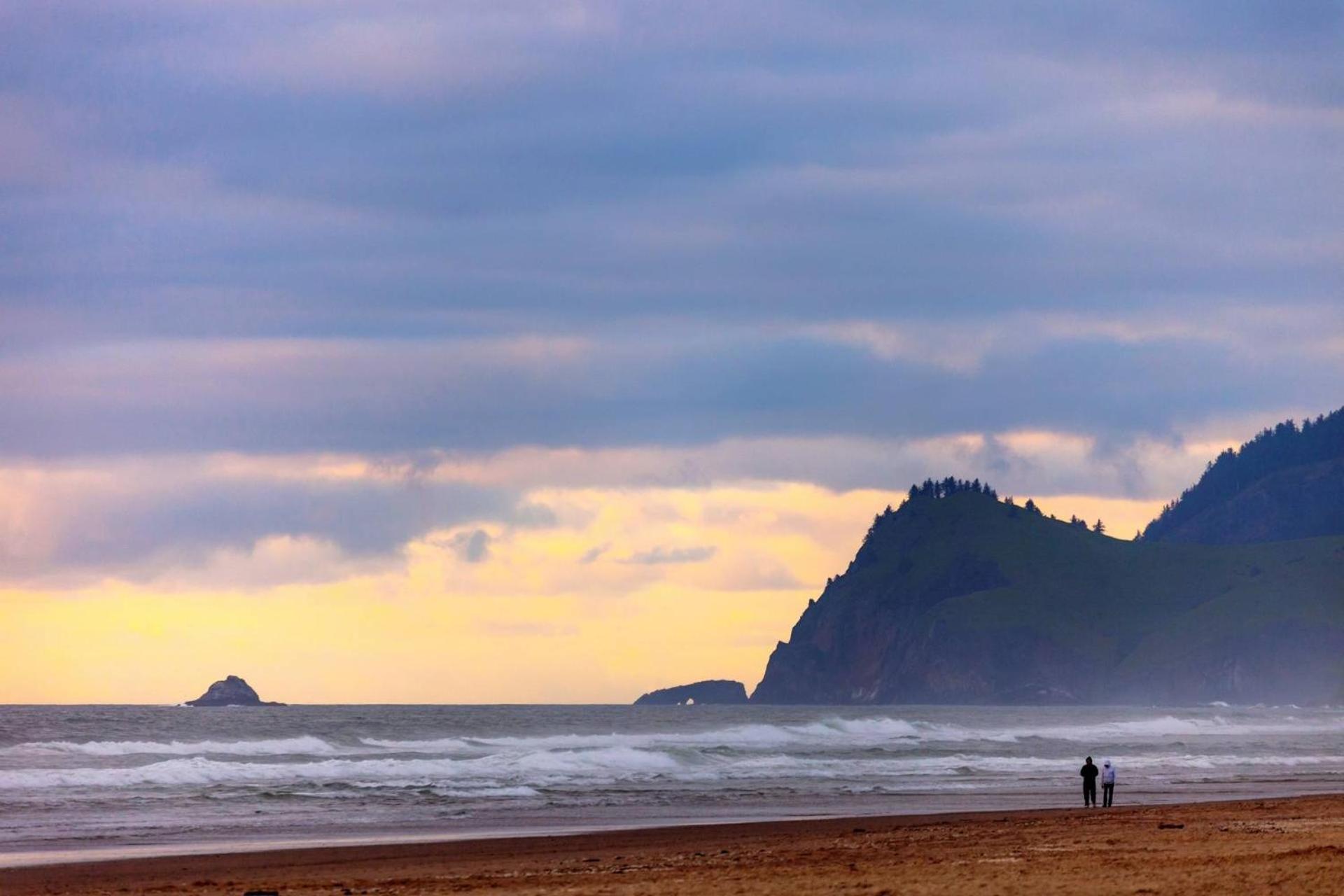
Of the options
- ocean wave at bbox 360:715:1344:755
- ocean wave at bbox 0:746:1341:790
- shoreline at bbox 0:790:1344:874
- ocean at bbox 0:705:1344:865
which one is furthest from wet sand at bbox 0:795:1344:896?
ocean wave at bbox 360:715:1344:755

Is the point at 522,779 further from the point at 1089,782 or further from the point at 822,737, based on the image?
the point at 822,737

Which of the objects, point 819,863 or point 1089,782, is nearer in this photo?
point 819,863

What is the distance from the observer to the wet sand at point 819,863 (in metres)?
23.6

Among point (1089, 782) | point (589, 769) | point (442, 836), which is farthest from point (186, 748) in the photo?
point (1089, 782)

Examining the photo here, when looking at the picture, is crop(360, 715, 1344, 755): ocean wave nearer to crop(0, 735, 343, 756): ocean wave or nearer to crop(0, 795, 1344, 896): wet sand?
crop(0, 735, 343, 756): ocean wave

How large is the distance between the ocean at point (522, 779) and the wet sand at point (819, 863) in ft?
11.2

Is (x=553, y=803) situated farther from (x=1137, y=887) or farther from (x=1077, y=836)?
(x=1137, y=887)

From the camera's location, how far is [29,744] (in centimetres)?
7581

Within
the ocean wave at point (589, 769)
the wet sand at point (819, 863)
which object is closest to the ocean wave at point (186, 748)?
the ocean wave at point (589, 769)

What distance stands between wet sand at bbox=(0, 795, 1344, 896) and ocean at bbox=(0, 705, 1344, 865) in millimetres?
3426

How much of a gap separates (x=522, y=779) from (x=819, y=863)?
95.6 ft

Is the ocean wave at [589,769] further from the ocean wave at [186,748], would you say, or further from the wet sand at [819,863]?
the wet sand at [819,863]

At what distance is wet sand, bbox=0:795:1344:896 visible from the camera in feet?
77.6

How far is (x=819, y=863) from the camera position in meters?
27.9
